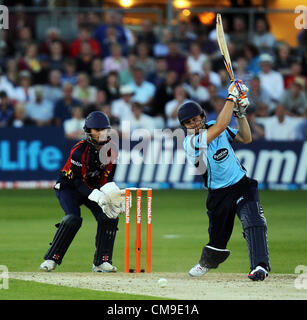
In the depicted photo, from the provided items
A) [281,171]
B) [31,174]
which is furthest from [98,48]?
[281,171]

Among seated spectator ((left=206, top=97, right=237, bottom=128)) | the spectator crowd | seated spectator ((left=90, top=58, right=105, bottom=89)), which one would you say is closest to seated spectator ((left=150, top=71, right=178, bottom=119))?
the spectator crowd

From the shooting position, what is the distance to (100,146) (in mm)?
10172

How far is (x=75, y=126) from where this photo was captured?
19.5 metres

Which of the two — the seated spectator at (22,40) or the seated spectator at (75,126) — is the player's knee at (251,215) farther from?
the seated spectator at (22,40)

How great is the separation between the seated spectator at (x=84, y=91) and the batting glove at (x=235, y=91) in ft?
37.2

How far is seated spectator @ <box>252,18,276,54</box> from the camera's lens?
23.0 metres

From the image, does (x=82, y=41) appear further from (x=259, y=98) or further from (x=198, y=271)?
(x=198, y=271)

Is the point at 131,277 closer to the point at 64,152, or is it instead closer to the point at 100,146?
the point at 100,146

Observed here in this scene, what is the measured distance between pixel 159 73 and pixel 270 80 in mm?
2685

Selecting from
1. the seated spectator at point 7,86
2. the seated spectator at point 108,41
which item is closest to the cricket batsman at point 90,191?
the seated spectator at point 7,86

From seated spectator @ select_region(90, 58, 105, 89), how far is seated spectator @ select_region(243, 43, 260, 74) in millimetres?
3600

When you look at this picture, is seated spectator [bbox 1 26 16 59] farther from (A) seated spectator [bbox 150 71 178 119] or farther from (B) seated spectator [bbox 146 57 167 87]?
(A) seated spectator [bbox 150 71 178 119]

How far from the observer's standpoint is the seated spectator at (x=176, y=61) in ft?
71.7
